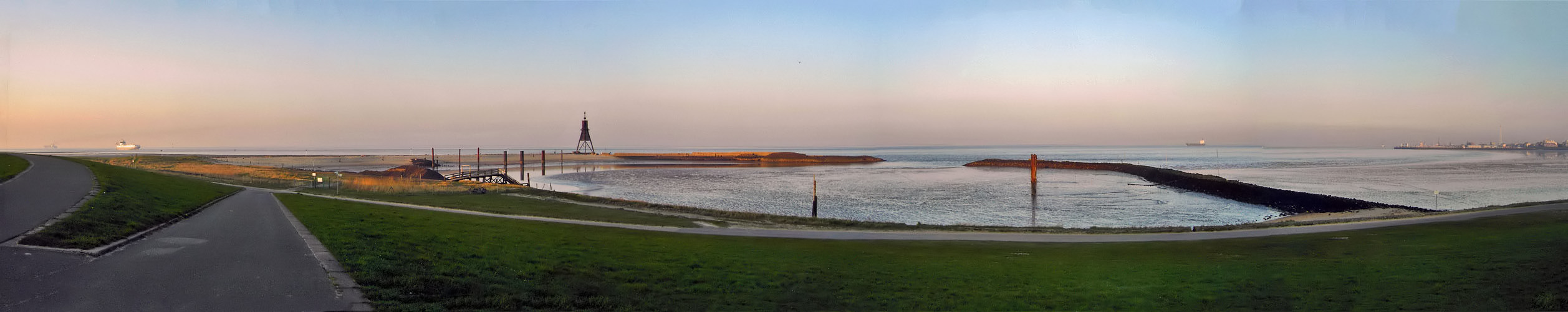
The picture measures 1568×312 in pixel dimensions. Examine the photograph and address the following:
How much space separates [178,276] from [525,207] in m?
20.8

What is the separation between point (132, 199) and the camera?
56.6ft

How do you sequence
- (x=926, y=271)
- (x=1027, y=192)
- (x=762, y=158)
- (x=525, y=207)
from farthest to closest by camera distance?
(x=762, y=158)
(x=1027, y=192)
(x=525, y=207)
(x=926, y=271)

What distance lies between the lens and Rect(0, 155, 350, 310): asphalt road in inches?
291

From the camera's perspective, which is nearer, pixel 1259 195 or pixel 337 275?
pixel 337 275

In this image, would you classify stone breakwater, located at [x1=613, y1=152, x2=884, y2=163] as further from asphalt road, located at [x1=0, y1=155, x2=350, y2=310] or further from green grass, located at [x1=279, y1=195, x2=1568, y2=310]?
asphalt road, located at [x1=0, y1=155, x2=350, y2=310]

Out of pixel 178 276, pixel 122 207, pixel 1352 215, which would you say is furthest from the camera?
pixel 1352 215

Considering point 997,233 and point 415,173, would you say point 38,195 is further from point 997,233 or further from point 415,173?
point 415,173

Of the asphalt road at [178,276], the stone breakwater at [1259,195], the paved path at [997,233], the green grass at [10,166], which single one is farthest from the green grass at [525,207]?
the stone breakwater at [1259,195]

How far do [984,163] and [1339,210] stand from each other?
239 ft

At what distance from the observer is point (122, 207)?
51.1 ft

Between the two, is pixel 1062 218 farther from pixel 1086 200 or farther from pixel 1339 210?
pixel 1339 210

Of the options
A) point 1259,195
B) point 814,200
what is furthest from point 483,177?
point 1259,195

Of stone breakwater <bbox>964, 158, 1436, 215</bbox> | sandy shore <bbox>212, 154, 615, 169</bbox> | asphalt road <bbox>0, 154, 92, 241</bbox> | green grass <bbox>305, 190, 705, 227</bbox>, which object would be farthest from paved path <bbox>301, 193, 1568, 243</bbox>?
sandy shore <bbox>212, 154, 615, 169</bbox>

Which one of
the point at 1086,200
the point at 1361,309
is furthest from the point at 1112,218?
the point at 1361,309
